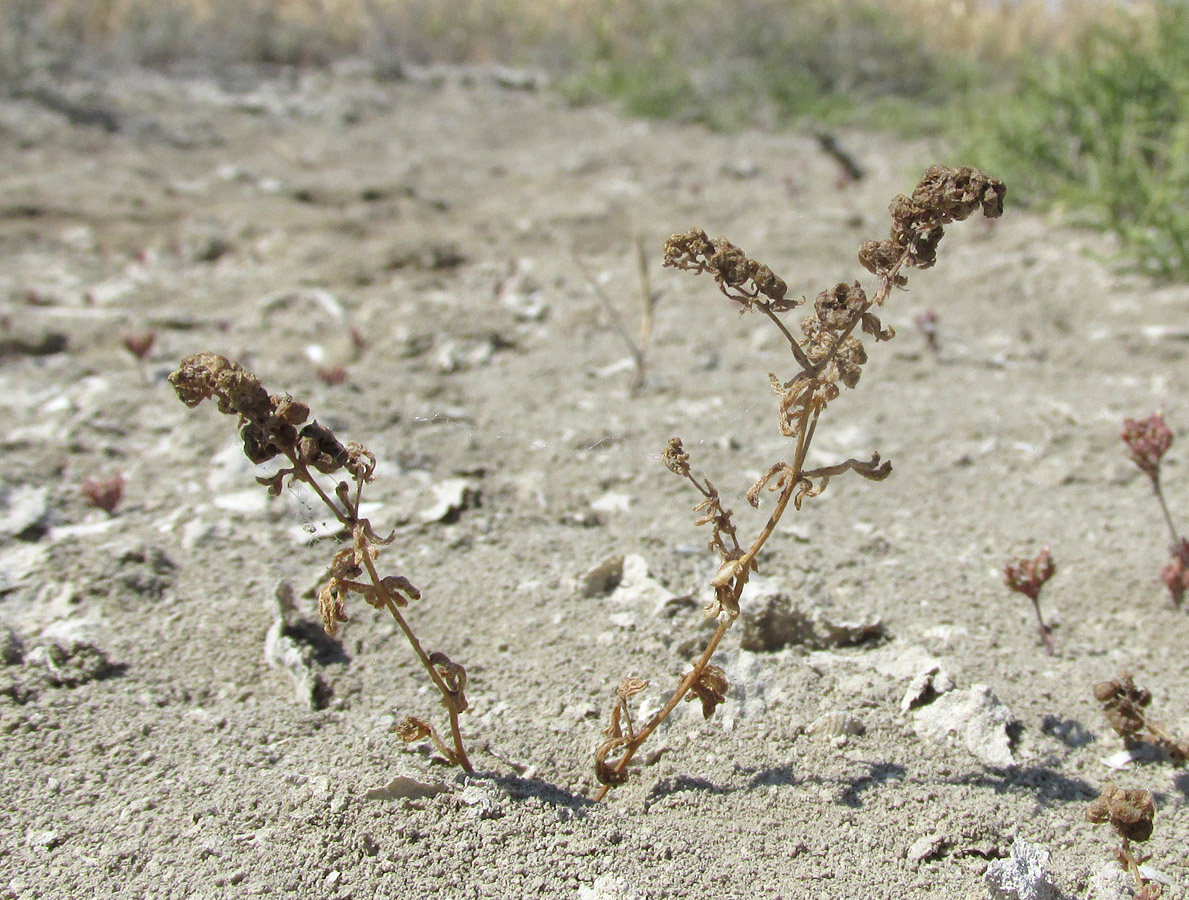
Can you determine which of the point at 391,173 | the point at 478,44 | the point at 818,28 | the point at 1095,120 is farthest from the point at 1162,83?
the point at 478,44

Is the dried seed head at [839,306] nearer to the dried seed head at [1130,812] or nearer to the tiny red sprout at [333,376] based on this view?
the dried seed head at [1130,812]

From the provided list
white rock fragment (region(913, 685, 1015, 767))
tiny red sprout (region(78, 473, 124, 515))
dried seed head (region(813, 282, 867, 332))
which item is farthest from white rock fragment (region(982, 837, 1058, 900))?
tiny red sprout (region(78, 473, 124, 515))

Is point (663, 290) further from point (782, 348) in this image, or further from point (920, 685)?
point (920, 685)

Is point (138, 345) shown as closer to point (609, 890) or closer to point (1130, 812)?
point (609, 890)

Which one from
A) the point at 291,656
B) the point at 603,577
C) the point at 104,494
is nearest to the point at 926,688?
the point at 603,577

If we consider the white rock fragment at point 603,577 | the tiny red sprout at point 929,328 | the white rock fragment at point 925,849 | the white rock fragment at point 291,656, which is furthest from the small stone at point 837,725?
the tiny red sprout at point 929,328

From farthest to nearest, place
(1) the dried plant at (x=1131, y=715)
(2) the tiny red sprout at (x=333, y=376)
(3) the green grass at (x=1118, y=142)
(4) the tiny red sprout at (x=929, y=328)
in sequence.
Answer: (3) the green grass at (x=1118, y=142), (4) the tiny red sprout at (x=929, y=328), (2) the tiny red sprout at (x=333, y=376), (1) the dried plant at (x=1131, y=715)

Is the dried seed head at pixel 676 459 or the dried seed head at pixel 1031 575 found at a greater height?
the dried seed head at pixel 676 459
